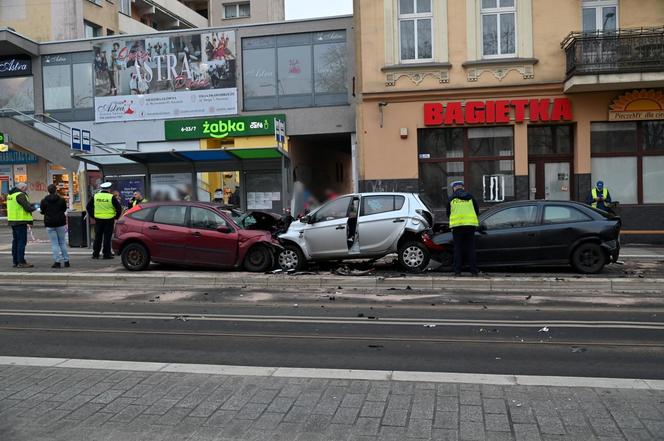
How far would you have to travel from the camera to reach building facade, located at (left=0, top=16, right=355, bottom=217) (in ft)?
66.1

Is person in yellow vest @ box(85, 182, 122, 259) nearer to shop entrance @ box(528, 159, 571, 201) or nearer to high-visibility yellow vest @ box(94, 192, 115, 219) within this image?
high-visibility yellow vest @ box(94, 192, 115, 219)

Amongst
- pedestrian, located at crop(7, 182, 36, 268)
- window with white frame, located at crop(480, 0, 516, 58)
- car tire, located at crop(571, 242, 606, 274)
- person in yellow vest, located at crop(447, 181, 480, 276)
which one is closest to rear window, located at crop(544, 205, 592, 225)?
car tire, located at crop(571, 242, 606, 274)

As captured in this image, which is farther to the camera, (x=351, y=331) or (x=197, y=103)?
(x=197, y=103)

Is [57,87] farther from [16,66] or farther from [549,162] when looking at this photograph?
[549,162]

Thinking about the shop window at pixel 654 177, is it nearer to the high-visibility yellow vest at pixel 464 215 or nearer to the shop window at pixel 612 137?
the shop window at pixel 612 137

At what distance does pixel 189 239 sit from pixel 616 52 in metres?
12.3

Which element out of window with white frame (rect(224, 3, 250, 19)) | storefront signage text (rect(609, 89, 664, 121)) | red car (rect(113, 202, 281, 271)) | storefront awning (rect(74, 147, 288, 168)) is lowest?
red car (rect(113, 202, 281, 271))

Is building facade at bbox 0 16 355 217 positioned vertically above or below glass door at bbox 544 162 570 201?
above

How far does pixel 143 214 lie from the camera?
12539 mm

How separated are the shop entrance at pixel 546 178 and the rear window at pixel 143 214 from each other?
11.0 metres

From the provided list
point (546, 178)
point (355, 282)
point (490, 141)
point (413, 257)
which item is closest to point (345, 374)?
point (355, 282)

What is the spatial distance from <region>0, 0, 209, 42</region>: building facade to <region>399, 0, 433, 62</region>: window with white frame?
17908 millimetres

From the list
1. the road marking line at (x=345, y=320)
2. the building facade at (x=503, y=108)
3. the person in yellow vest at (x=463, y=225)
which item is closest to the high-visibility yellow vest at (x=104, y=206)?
the road marking line at (x=345, y=320)

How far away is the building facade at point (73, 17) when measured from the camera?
28344 millimetres
